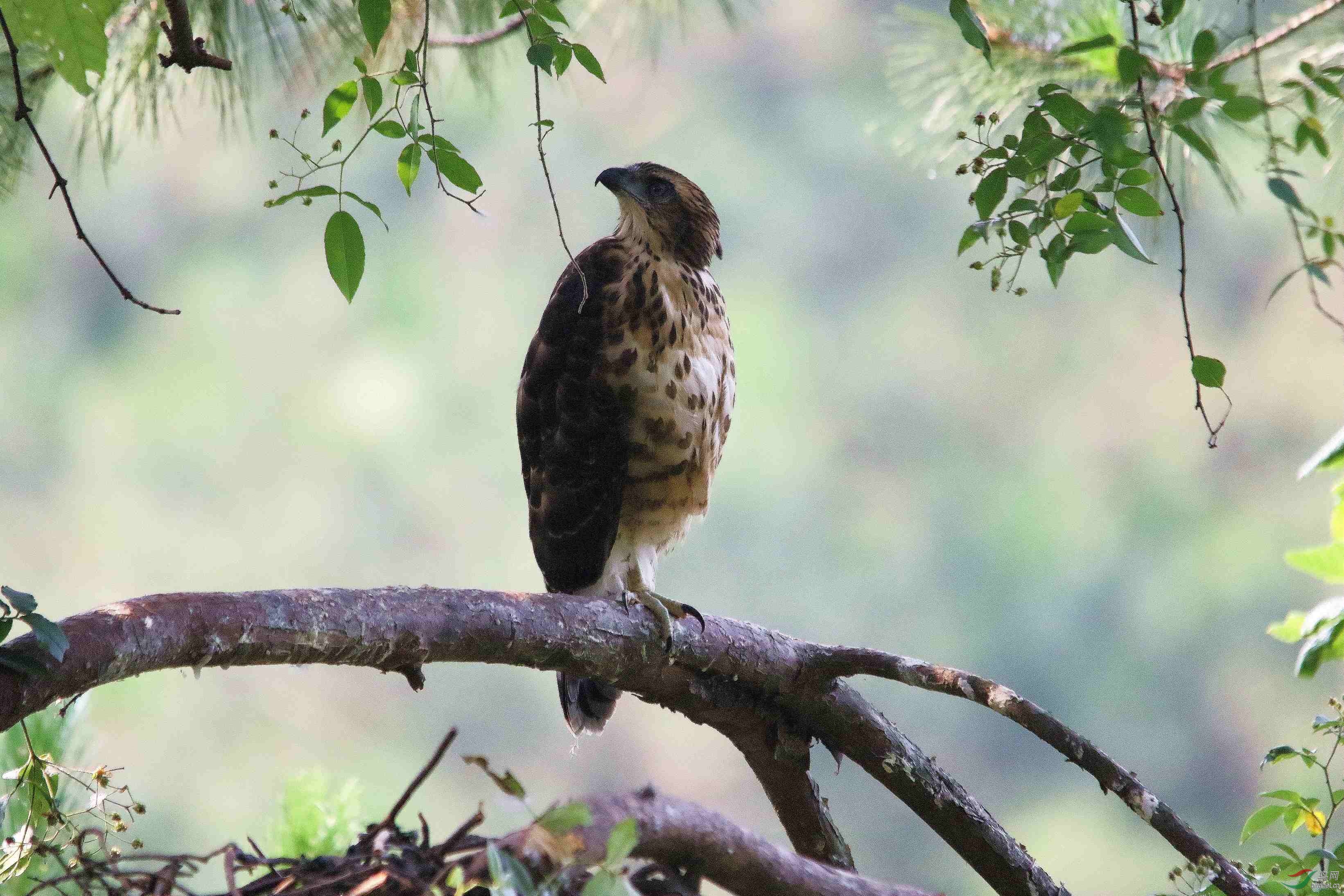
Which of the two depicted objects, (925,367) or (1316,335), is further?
(925,367)

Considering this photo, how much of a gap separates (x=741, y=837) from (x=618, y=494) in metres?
1.29

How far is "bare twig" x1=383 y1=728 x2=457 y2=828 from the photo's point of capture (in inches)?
35.8

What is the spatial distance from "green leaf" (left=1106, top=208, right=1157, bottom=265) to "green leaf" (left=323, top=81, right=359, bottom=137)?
75 centimetres

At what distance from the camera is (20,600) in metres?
1.12

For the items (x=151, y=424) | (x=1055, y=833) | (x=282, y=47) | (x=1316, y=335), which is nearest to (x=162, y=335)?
(x=151, y=424)

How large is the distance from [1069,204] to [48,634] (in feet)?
3.37

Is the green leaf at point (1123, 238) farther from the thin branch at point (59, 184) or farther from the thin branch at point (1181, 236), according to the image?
the thin branch at point (59, 184)

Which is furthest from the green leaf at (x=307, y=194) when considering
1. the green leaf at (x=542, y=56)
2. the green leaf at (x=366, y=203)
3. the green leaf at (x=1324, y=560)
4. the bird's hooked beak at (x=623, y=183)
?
the bird's hooked beak at (x=623, y=183)

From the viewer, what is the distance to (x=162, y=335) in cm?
1588

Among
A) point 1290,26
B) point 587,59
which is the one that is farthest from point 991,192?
point 1290,26

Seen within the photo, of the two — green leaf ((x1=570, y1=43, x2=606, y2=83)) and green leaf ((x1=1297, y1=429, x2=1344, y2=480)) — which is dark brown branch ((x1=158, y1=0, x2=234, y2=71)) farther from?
green leaf ((x1=1297, y1=429, x2=1344, y2=480))

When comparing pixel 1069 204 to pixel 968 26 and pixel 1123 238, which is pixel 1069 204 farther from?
pixel 968 26

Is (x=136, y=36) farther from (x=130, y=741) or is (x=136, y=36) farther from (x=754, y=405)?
(x=754, y=405)

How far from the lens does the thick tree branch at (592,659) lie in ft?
4.08
